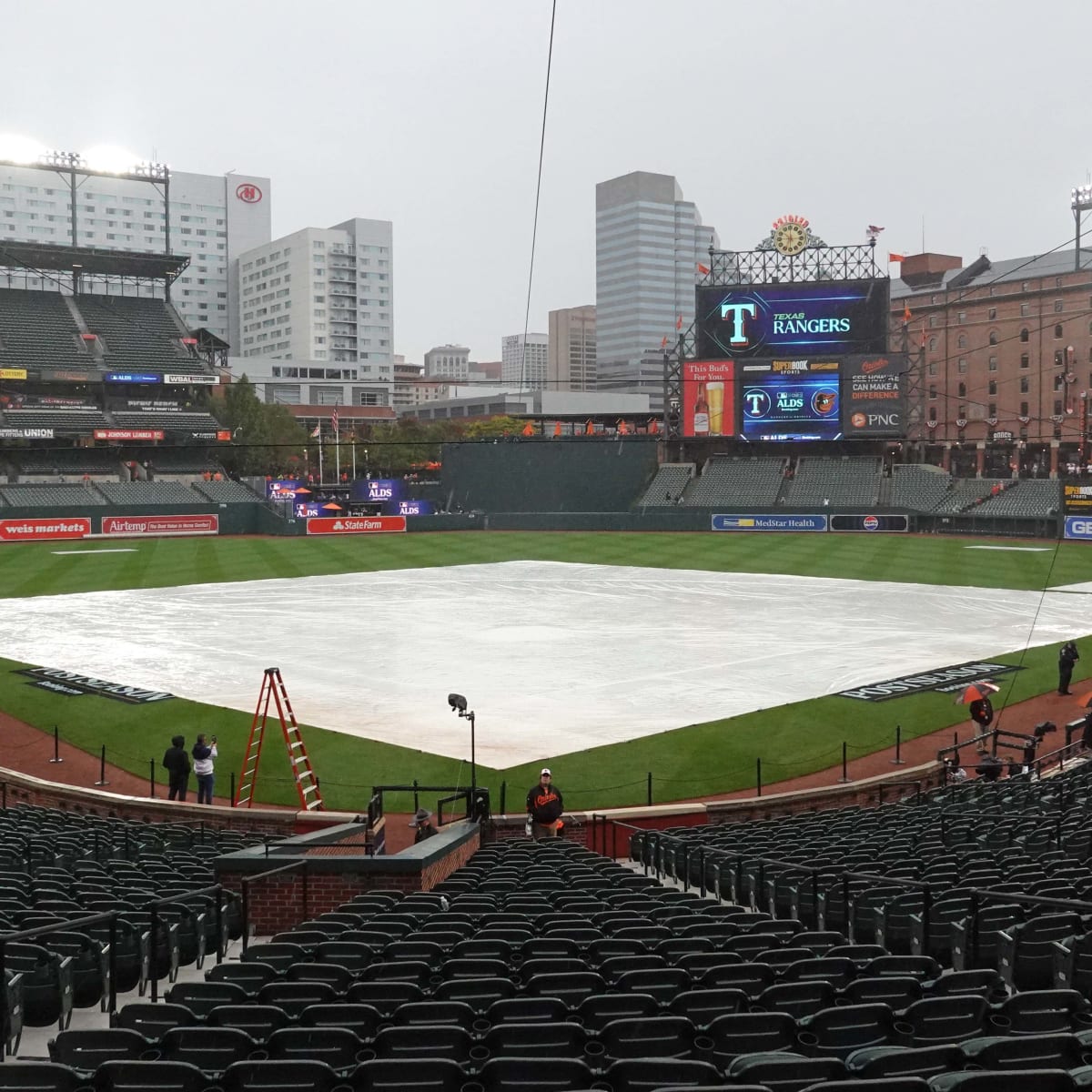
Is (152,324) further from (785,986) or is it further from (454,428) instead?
(785,986)

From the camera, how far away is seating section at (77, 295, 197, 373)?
101 m

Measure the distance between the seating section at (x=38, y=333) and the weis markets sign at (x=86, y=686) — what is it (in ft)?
238

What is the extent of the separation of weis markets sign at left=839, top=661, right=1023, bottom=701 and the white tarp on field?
2.03 feet

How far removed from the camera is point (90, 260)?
9862 cm

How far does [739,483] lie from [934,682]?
6032 centimetres

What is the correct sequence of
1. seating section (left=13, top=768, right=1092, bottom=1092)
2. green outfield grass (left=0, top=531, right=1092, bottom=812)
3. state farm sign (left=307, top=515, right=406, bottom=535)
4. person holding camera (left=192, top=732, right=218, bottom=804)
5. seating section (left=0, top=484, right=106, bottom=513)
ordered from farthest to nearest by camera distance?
1. state farm sign (left=307, top=515, right=406, bottom=535)
2. seating section (left=0, top=484, right=106, bottom=513)
3. green outfield grass (left=0, top=531, right=1092, bottom=812)
4. person holding camera (left=192, top=732, right=218, bottom=804)
5. seating section (left=13, top=768, right=1092, bottom=1092)

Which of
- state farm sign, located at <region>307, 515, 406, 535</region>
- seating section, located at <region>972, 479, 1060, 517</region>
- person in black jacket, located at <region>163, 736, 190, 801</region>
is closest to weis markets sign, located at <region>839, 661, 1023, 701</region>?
person in black jacket, located at <region>163, 736, 190, 801</region>

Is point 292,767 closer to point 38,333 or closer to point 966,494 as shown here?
point 966,494

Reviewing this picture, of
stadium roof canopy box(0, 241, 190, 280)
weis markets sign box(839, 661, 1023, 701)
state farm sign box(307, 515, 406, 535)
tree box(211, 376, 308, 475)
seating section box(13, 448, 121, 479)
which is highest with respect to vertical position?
stadium roof canopy box(0, 241, 190, 280)

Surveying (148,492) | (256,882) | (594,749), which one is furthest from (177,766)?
(148,492)

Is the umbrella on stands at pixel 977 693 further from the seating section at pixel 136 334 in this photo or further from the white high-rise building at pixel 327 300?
the white high-rise building at pixel 327 300

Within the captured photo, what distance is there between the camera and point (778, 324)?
270 ft

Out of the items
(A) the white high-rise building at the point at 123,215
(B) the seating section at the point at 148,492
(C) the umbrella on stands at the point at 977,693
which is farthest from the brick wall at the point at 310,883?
(A) the white high-rise building at the point at 123,215

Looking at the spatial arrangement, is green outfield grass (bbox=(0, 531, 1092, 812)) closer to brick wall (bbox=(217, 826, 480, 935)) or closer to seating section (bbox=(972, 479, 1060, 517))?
brick wall (bbox=(217, 826, 480, 935))
